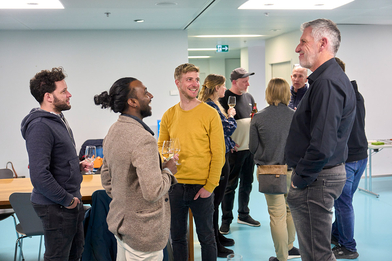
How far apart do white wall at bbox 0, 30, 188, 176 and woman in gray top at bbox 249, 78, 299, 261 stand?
3.74m

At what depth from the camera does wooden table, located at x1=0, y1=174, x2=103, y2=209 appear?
106 inches

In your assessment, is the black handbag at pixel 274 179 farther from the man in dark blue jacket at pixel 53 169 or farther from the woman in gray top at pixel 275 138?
the man in dark blue jacket at pixel 53 169

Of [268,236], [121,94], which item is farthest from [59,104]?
[268,236]

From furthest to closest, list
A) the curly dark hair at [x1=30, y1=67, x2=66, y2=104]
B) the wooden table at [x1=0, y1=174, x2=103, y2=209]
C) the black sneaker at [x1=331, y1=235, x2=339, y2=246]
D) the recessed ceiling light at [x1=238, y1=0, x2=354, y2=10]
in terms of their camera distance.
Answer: the recessed ceiling light at [x1=238, y1=0, x2=354, y2=10] → the black sneaker at [x1=331, y1=235, x2=339, y2=246] → the wooden table at [x1=0, y1=174, x2=103, y2=209] → the curly dark hair at [x1=30, y1=67, x2=66, y2=104]

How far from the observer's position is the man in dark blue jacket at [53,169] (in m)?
1.97

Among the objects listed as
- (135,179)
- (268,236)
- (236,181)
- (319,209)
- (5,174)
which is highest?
(135,179)

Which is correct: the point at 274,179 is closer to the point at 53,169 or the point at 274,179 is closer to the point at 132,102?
the point at 132,102

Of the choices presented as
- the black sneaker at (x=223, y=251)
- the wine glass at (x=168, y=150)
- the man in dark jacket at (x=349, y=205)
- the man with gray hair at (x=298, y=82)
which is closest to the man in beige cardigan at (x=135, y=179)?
the wine glass at (x=168, y=150)

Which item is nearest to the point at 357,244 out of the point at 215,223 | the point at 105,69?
the point at 215,223

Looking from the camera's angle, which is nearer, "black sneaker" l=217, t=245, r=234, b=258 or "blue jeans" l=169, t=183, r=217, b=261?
"blue jeans" l=169, t=183, r=217, b=261

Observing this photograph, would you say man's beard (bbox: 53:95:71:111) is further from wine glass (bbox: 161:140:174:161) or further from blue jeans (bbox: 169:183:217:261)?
blue jeans (bbox: 169:183:217:261)

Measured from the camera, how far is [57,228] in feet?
6.72

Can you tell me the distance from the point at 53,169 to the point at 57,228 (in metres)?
Result: 0.35

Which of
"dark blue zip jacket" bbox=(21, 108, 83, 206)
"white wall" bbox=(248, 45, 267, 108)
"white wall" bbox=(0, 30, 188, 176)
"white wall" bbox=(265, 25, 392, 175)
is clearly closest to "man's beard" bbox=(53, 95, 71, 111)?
"dark blue zip jacket" bbox=(21, 108, 83, 206)
